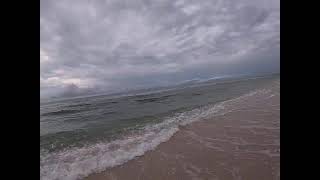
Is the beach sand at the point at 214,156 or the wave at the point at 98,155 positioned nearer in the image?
the beach sand at the point at 214,156

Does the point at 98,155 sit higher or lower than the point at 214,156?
lower

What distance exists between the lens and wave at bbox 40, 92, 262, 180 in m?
4.54

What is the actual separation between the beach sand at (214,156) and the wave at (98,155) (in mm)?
234

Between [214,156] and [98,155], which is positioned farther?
[98,155]

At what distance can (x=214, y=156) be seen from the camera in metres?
4.43

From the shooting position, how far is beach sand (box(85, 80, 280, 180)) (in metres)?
3.82

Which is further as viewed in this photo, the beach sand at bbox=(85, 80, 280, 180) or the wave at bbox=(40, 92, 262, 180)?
the wave at bbox=(40, 92, 262, 180)

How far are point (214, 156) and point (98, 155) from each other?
2.25m

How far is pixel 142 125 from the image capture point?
7.73 meters

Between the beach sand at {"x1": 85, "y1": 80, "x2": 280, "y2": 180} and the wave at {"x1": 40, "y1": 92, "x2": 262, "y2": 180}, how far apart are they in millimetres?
234

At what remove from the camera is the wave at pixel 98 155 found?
4.54 m
